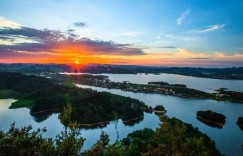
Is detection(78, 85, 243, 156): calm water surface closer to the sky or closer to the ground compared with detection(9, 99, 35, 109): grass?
closer to the ground

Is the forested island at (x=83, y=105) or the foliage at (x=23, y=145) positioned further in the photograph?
the forested island at (x=83, y=105)

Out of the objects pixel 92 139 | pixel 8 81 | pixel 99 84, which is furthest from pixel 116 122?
pixel 99 84

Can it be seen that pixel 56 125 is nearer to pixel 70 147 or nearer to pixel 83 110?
pixel 83 110

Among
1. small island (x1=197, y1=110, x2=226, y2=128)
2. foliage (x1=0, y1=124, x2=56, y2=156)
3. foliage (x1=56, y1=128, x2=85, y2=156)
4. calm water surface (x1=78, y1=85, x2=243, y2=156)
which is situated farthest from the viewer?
small island (x1=197, y1=110, x2=226, y2=128)

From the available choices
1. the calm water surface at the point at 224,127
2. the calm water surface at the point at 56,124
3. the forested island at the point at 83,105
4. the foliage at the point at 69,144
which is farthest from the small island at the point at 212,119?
the foliage at the point at 69,144

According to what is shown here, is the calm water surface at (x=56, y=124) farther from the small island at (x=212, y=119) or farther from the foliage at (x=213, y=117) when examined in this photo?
the foliage at (x=213, y=117)

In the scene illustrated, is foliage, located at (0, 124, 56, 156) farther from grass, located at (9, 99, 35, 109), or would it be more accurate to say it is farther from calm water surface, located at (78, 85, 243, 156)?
grass, located at (9, 99, 35, 109)

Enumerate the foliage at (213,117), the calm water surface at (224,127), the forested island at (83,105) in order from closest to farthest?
the calm water surface at (224,127)
the forested island at (83,105)
the foliage at (213,117)

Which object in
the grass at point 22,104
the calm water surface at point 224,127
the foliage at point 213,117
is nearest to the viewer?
the calm water surface at point 224,127

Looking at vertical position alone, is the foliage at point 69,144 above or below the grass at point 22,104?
above

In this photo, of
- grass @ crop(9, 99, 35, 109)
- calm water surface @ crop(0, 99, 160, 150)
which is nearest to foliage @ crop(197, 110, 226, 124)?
calm water surface @ crop(0, 99, 160, 150)
